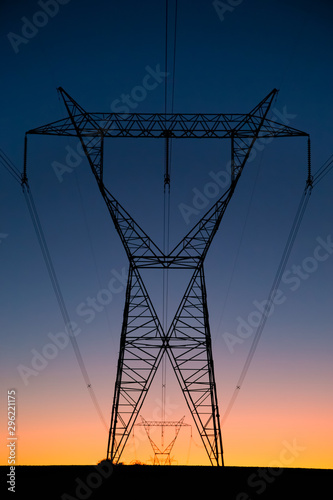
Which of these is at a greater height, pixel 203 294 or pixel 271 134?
pixel 271 134

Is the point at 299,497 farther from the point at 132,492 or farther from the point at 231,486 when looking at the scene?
the point at 132,492

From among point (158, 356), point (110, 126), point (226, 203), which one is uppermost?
point (110, 126)

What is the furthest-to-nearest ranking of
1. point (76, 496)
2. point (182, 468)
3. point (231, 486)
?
point (182, 468) < point (231, 486) < point (76, 496)

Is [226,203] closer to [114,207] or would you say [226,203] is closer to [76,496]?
[114,207]

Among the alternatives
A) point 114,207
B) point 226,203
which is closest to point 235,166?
point 226,203

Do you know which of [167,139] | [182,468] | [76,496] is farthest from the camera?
[167,139]

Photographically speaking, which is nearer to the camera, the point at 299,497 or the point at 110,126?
the point at 299,497

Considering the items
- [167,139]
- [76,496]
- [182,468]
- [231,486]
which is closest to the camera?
[76,496]

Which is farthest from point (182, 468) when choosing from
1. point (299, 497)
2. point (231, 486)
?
point (299, 497)

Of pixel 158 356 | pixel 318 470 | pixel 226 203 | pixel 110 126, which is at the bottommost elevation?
pixel 318 470
